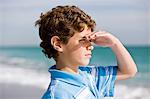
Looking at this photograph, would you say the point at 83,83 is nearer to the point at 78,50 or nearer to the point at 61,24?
the point at 78,50

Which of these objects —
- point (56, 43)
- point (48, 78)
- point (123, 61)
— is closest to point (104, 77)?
point (123, 61)

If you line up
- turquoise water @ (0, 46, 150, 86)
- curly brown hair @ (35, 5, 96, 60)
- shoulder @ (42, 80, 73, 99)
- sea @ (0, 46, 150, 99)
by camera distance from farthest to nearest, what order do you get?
turquoise water @ (0, 46, 150, 86), sea @ (0, 46, 150, 99), curly brown hair @ (35, 5, 96, 60), shoulder @ (42, 80, 73, 99)

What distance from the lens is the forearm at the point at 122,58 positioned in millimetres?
1521

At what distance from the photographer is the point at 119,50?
152 cm

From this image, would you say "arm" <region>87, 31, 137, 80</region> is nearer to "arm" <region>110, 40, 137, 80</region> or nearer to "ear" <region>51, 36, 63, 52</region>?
"arm" <region>110, 40, 137, 80</region>

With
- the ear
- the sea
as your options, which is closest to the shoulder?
the ear

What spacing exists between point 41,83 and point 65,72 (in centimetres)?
469

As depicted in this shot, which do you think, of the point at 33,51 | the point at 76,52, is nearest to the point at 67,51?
the point at 76,52

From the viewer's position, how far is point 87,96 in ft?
4.81

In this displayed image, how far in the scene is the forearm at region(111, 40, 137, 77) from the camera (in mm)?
1521

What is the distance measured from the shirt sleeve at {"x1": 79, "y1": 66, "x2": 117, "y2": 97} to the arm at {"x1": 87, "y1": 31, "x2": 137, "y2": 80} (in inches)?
1.0

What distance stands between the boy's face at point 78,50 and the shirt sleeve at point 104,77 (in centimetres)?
7

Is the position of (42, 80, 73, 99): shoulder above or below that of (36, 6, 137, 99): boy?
below

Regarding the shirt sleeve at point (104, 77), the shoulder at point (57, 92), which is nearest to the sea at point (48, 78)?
the shirt sleeve at point (104, 77)
